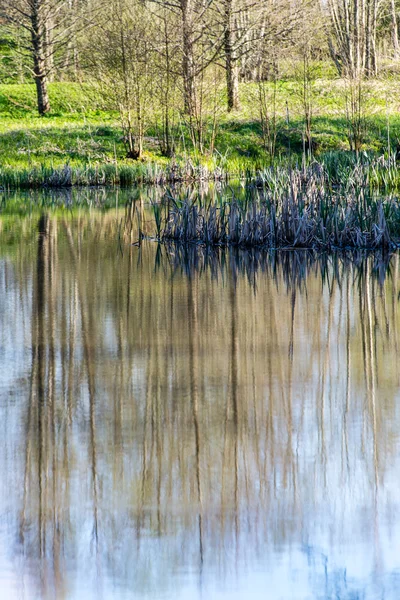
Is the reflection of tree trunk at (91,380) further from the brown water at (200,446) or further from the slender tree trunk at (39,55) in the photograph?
the slender tree trunk at (39,55)

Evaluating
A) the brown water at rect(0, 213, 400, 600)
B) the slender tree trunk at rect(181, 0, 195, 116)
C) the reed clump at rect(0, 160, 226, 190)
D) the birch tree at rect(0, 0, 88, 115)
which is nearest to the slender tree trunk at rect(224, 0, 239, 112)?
the slender tree trunk at rect(181, 0, 195, 116)

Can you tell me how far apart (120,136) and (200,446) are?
2100cm

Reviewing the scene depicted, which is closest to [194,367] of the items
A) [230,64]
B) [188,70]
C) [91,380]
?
[91,380]

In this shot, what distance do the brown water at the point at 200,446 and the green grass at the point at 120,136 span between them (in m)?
12.6

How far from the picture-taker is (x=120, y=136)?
2384 cm

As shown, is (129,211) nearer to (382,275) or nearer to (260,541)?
(382,275)

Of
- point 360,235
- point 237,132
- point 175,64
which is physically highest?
point 175,64

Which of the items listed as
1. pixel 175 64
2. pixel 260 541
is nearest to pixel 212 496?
pixel 260 541

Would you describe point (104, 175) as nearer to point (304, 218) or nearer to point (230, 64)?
point (230, 64)

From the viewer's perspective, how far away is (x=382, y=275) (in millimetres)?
7645

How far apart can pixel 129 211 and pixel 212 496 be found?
38.9 feet

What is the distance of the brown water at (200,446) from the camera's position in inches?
103

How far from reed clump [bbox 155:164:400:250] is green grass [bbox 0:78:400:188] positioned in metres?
8.63

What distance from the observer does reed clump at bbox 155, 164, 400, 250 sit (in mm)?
9078
